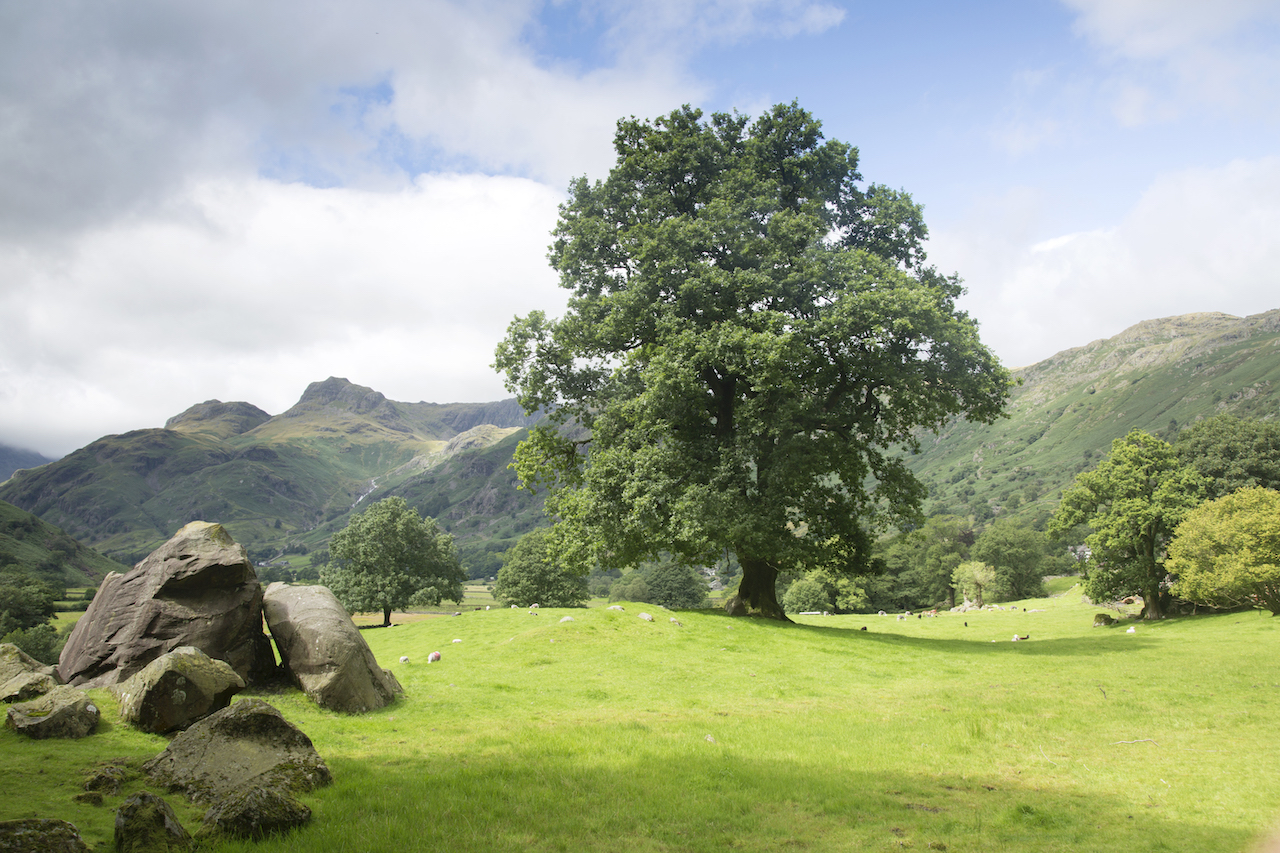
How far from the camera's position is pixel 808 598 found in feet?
344

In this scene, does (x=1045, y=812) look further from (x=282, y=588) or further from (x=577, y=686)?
(x=282, y=588)

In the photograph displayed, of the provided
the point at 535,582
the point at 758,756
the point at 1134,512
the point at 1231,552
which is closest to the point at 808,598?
the point at 535,582

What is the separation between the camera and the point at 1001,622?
53.9 m

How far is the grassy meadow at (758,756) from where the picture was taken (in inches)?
308

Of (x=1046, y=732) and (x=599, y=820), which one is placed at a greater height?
(x=599, y=820)

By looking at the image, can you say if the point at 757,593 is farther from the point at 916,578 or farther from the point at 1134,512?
the point at 916,578

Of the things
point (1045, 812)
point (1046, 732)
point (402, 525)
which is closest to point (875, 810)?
point (1045, 812)

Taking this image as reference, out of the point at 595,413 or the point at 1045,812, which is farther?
the point at 595,413

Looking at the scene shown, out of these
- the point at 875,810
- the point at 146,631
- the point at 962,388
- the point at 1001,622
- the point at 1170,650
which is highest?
the point at 962,388

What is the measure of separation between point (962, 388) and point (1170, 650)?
14.5 metres

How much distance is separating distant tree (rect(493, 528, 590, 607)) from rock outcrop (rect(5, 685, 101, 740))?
64.0m

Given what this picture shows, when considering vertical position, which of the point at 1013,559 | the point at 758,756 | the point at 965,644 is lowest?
the point at 1013,559

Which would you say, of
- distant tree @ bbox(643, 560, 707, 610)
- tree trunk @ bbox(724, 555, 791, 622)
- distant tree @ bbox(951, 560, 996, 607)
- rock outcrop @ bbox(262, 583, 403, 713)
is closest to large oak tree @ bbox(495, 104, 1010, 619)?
tree trunk @ bbox(724, 555, 791, 622)

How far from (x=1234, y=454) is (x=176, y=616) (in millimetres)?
73784
